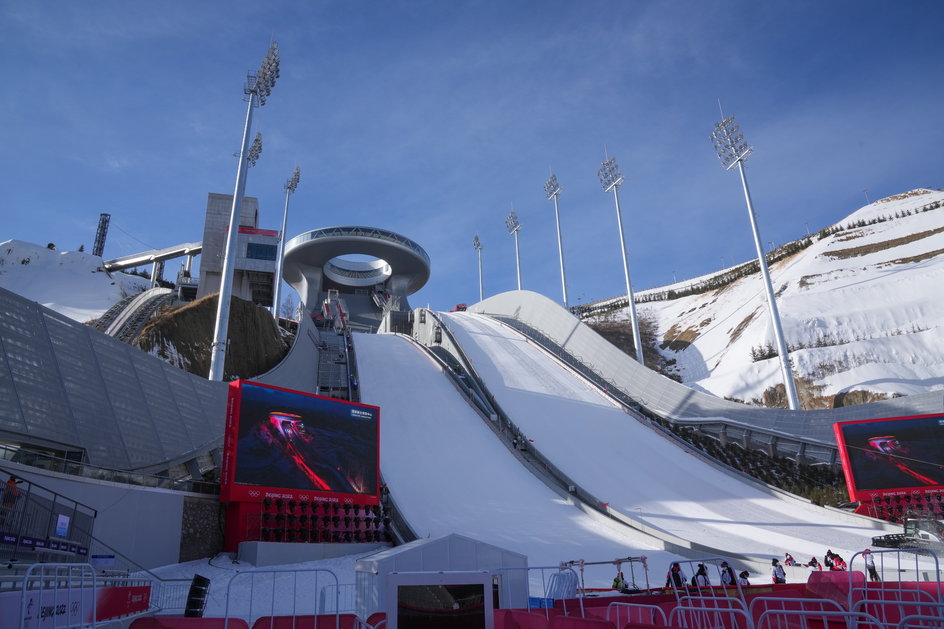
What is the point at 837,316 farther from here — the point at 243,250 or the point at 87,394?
the point at 87,394

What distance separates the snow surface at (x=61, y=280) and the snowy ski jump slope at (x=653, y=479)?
57.9 feet

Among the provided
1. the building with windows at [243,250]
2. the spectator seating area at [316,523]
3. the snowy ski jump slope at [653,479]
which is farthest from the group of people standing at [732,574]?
the building with windows at [243,250]

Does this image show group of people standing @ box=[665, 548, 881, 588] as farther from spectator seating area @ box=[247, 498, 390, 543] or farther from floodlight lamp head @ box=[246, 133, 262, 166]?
floodlight lamp head @ box=[246, 133, 262, 166]

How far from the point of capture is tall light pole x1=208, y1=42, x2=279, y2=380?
1473 cm

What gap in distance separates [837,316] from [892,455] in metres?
19.5

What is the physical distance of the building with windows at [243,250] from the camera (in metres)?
30.4

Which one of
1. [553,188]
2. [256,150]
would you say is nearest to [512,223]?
[553,188]

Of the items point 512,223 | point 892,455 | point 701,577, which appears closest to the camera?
point 701,577

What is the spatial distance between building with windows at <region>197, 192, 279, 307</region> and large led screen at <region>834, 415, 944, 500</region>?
87.1ft

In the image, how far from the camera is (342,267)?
2251 inches

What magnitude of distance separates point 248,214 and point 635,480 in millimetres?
26722

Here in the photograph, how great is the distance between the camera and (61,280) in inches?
1292

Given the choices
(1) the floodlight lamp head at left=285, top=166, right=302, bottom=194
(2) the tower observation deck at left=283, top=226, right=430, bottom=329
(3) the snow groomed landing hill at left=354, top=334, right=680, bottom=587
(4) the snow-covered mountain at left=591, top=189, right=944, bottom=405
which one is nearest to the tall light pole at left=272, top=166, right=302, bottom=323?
(1) the floodlight lamp head at left=285, top=166, right=302, bottom=194

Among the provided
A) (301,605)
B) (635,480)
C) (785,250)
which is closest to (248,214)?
(635,480)
